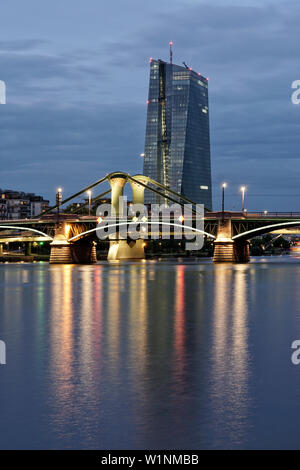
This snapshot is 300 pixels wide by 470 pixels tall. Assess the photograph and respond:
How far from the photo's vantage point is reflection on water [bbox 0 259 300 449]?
40.4 ft

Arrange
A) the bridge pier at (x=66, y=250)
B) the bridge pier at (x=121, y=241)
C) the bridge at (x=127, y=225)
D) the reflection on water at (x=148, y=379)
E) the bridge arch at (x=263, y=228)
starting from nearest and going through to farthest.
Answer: the reflection on water at (x=148, y=379), the bridge arch at (x=263, y=228), the bridge at (x=127, y=225), the bridge pier at (x=66, y=250), the bridge pier at (x=121, y=241)

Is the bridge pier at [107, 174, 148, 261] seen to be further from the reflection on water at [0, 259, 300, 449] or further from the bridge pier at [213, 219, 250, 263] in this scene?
the reflection on water at [0, 259, 300, 449]

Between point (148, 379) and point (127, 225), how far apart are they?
116181 mm

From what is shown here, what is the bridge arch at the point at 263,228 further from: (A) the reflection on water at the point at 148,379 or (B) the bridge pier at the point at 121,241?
(A) the reflection on water at the point at 148,379

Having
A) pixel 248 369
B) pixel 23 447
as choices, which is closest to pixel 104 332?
pixel 248 369

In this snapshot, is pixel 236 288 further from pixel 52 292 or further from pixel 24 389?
pixel 24 389

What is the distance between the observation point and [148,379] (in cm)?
1689

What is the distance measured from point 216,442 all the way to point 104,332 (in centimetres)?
1441

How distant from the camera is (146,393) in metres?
15.3

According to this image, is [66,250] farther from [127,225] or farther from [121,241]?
[121,241]

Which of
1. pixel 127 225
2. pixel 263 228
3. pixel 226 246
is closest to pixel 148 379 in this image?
pixel 263 228

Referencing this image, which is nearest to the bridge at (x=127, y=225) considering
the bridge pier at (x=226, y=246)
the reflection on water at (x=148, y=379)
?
the bridge pier at (x=226, y=246)

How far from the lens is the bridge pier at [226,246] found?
111 metres

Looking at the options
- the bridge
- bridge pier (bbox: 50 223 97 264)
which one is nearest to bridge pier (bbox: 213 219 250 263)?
the bridge
